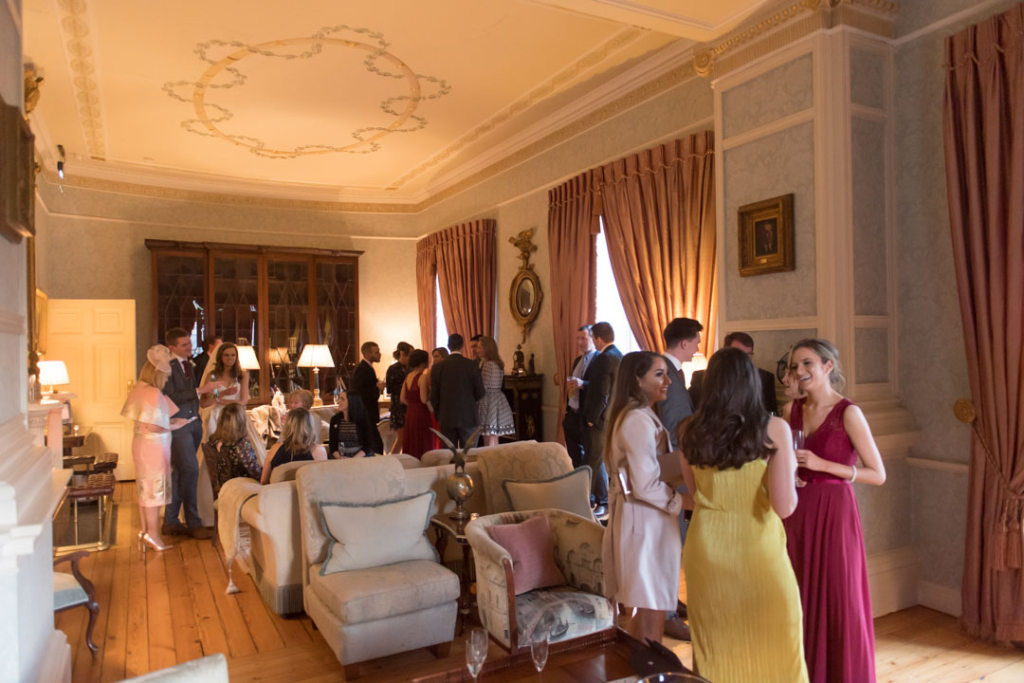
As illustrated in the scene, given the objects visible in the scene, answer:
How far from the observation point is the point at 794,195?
4055 millimetres

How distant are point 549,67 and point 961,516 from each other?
14.3 feet

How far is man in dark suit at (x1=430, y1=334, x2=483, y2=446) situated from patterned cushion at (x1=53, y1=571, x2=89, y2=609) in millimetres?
3382

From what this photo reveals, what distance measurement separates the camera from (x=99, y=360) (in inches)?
330

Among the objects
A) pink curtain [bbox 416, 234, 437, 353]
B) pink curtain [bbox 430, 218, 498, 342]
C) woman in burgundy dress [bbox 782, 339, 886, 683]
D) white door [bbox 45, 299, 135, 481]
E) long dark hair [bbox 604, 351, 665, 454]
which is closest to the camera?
woman in burgundy dress [bbox 782, 339, 886, 683]

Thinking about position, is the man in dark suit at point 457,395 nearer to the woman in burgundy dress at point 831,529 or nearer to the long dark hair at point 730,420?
the woman in burgundy dress at point 831,529

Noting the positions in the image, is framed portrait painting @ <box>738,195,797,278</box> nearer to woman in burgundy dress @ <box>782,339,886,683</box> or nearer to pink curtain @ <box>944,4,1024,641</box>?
pink curtain @ <box>944,4,1024,641</box>

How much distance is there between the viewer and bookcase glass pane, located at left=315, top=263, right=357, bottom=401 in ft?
32.3

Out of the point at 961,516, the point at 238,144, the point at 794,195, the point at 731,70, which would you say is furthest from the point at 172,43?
the point at 961,516

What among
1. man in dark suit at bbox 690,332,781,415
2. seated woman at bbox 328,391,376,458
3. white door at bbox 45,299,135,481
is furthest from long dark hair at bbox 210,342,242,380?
man in dark suit at bbox 690,332,781,415

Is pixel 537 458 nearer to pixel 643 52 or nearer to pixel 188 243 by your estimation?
pixel 643 52

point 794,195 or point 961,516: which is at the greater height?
point 794,195

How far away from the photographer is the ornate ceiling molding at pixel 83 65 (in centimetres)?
482

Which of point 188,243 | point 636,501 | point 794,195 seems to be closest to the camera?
point 636,501

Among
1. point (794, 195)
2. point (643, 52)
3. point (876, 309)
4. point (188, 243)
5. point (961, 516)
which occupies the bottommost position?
point (961, 516)
